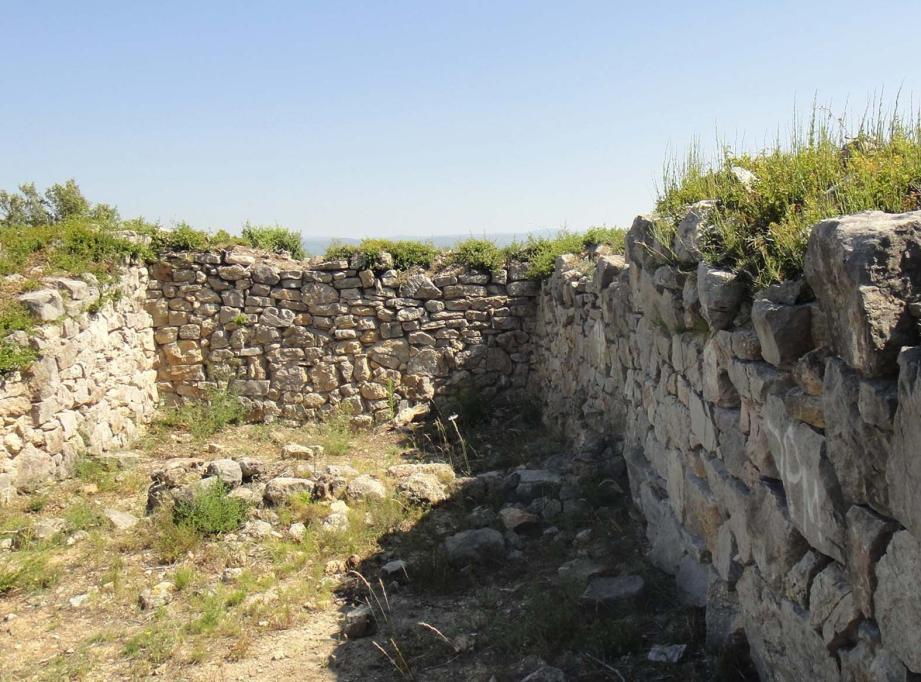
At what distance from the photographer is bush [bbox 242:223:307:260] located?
32.7ft

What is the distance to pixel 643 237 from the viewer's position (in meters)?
5.18

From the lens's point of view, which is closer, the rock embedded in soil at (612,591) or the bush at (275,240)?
the rock embedded in soil at (612,591)

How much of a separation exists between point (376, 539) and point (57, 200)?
1466cm

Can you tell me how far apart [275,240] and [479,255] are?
104 inches

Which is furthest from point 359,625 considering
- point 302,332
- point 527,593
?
point 302,332

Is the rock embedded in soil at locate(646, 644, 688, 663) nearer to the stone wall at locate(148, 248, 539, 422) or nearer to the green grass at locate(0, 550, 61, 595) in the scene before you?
the green grass at locate(0, 550, 61, 595)

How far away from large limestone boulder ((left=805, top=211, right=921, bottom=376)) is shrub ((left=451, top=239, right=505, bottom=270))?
720 cm

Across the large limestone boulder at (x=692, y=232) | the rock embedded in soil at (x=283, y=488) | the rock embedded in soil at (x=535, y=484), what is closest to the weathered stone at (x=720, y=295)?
the large limestone boulder at (x=692, y=232)

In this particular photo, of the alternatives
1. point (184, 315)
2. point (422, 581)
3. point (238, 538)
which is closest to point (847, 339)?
point (422, 581)

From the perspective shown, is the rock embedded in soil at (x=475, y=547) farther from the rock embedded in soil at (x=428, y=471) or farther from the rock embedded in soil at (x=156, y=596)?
the rock embedded in soil at (x=156, y=596)

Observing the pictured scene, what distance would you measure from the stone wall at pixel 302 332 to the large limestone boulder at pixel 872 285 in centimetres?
720

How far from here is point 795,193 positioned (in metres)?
3.72

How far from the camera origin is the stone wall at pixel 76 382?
6785 millimetres

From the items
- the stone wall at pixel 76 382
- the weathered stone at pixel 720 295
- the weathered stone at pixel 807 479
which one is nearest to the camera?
the weathered stone at pixel 807 479
